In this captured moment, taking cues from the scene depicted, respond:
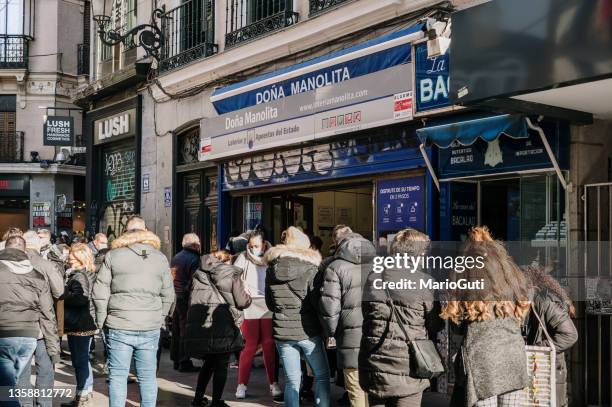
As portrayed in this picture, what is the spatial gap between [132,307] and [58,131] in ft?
58.9

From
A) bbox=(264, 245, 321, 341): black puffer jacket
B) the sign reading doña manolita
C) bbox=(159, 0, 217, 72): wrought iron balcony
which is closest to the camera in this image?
bbox=(264, 245, 321, 341): black puffer jacket

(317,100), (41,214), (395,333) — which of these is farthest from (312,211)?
(41,214)

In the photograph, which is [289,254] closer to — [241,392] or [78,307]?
[241,392]

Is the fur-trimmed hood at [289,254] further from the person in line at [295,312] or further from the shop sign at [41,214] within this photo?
the shop sign at [41,214]

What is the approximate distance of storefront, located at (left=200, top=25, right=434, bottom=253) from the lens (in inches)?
388

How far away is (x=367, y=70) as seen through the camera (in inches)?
405

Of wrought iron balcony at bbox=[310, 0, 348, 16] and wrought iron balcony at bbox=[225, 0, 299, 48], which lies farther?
wrought iron balcony at bbox=[225, 0, 299, 48]

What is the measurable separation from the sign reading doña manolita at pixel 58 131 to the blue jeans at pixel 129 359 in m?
17.6

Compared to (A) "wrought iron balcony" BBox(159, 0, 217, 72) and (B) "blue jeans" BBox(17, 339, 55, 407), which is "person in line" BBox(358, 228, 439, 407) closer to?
(B) "blue jeans" BBox(17, 339, 55, 407)

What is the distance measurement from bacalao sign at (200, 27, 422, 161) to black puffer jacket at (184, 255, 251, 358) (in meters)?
3.09

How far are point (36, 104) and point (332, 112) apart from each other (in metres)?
20.9

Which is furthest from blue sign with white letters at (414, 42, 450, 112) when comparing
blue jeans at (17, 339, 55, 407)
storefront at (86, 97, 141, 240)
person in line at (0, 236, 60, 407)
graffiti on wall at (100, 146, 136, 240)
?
graffiti on wall at (100, 146, 136, 240)

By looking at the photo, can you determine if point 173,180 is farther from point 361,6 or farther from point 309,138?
point 361,6

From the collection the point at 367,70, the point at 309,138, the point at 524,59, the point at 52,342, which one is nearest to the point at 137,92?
the point at 309,138
